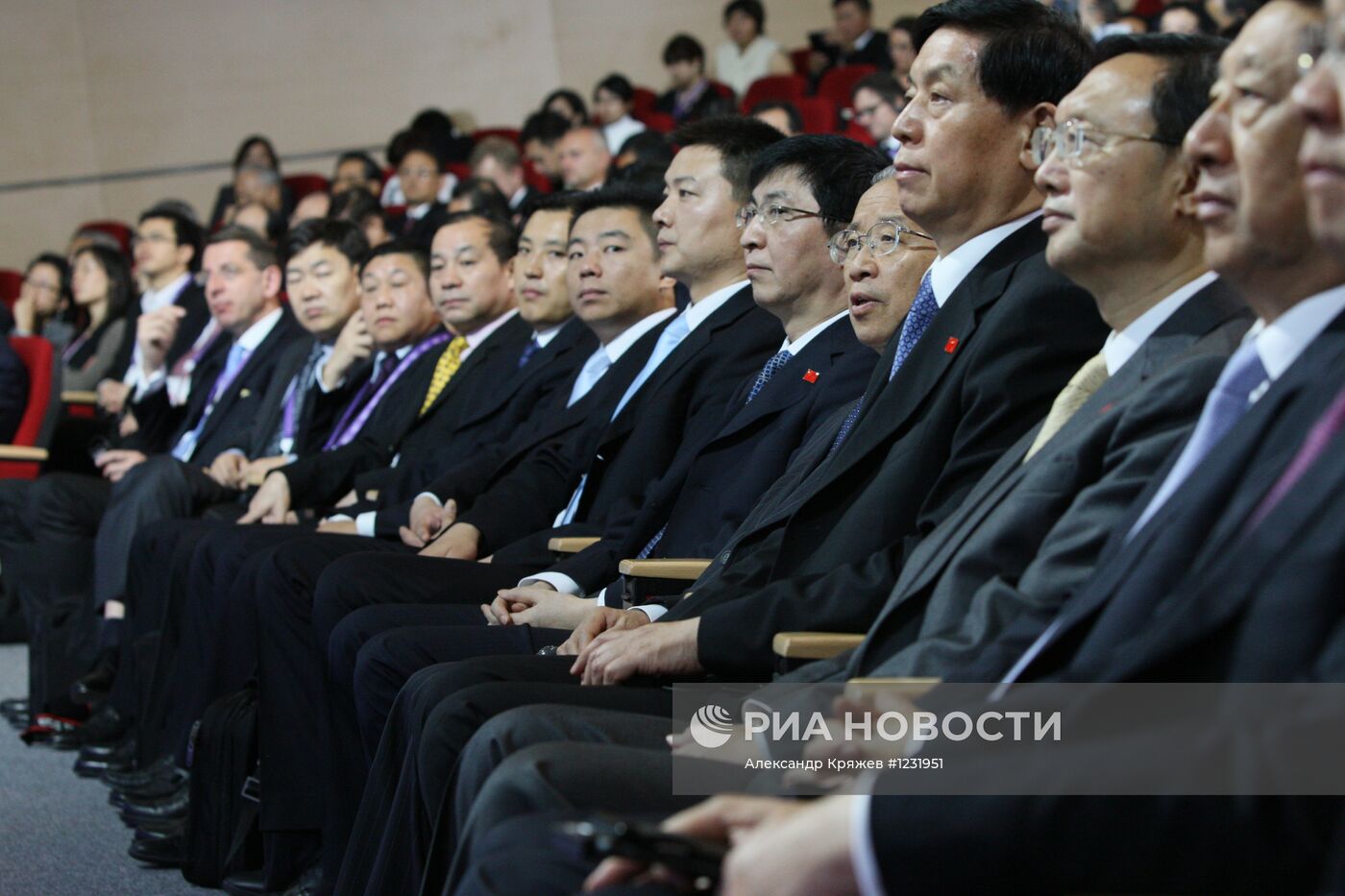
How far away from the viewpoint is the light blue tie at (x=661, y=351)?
3150mm

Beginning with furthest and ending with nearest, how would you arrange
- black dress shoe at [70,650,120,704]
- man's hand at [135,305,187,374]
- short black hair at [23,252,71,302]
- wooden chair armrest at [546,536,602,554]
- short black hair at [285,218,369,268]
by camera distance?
1. short black hair at [23,252,71,302]
2. man's hand at [135,305,187,374]
3. short black hair at [285,218,369,268]
4. black dress shoe at [70,650,120,704]
5. wooden chair armrest at [546,536,602,554]

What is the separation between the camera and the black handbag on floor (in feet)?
9.25

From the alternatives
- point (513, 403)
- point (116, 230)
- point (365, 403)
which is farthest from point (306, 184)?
point (513, 403)

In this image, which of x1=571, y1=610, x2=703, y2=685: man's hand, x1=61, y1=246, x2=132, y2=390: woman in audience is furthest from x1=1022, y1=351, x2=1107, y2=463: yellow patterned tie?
x1=61, y1=246, x2=132, y2=390: woman in audience

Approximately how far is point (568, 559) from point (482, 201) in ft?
9.11

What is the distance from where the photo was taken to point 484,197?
5.45 metres

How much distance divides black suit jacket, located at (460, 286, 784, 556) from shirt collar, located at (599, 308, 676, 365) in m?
0.29

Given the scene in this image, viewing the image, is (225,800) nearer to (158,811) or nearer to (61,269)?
(158,811)

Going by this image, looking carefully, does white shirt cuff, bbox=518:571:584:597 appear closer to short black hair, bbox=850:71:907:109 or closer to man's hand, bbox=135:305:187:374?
man's hand, bbox=135:305:187:374

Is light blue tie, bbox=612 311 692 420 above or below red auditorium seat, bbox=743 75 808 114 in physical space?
below

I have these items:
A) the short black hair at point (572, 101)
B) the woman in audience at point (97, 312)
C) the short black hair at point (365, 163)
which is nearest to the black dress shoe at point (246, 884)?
the woman in audience at point (97, 312)

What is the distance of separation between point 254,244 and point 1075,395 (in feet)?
13.3

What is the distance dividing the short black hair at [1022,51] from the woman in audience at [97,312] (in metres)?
5.30

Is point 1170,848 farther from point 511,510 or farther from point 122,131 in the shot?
point 122,131
